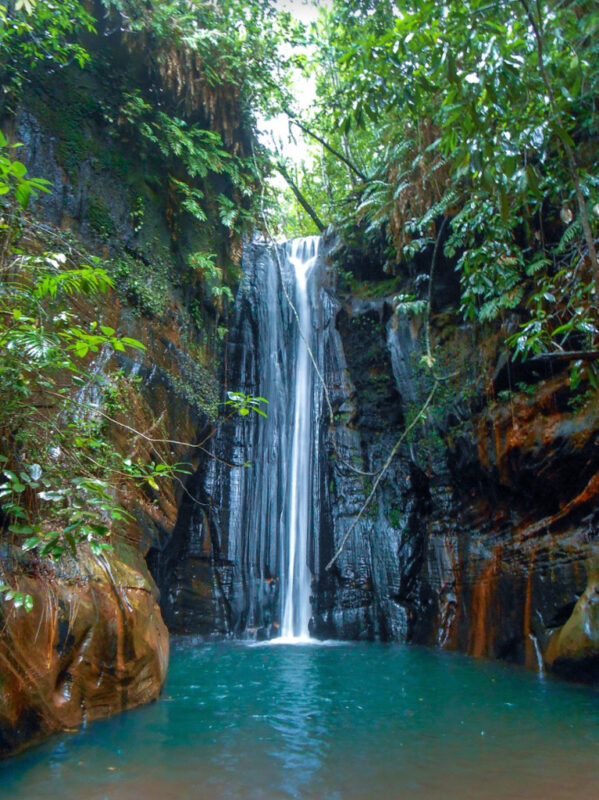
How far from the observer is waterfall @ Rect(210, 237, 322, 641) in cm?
1071

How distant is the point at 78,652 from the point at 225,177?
32.7 feet

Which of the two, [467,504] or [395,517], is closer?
[467,504]

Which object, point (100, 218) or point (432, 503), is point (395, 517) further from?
point (100, 218)

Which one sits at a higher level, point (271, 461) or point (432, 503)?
point (271, 461)

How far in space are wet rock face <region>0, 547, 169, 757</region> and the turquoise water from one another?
0.59 ft

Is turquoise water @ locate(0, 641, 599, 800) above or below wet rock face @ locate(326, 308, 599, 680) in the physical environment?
below

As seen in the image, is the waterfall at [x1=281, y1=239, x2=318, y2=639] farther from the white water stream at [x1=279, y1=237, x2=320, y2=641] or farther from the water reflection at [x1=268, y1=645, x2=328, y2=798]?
the water reflection at [x1=268, y1=645, x2=328, y2=798]

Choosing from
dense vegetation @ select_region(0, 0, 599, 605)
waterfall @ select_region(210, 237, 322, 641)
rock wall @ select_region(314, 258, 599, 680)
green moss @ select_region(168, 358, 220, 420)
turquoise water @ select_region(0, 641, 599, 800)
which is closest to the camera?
turquoise water @ select_region(0, 641, 599, 800)

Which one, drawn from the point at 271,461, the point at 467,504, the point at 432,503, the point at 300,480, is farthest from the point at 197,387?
the point at 467,504

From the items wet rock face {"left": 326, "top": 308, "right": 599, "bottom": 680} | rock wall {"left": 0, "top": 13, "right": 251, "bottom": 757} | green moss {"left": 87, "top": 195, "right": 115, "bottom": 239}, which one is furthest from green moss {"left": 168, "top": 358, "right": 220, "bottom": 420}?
wet rock face {"left": 326, "top": 308, "right": 599, "bottom": 680}

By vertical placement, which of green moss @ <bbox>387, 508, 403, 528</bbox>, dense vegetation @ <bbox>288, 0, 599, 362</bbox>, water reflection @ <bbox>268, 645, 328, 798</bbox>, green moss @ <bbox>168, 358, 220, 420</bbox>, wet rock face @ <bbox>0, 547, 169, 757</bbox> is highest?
dense vegetation @ <bbox>288, 0, 599, 362</bbox>

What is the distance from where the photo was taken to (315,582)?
10.7 meters

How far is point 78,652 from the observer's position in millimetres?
4559

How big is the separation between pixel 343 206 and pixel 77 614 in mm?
10582
